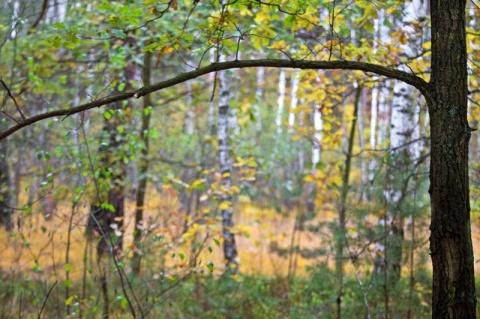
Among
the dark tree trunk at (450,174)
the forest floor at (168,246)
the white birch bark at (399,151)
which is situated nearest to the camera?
the dark tree trunk at (450,174)

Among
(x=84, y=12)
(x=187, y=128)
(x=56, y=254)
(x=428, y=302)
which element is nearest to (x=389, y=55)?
(x=428, y=302)

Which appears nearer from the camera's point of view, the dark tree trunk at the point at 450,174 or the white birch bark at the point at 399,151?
the dark tree trunk at the point at 450,174

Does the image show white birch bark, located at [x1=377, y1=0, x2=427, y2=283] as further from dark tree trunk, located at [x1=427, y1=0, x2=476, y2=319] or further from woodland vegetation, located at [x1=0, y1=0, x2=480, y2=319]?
dark tree trunk, located at [x1=427, y1=0, x2=476, y2=319]

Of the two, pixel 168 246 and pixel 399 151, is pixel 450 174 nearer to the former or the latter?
pixel 399 151

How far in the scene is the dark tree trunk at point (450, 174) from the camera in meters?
2.27

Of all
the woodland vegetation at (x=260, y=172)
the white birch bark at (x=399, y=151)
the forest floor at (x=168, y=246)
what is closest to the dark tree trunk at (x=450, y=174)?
the woodland vegetation at (x=260, y=172)

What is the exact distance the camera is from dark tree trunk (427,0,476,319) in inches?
89.4

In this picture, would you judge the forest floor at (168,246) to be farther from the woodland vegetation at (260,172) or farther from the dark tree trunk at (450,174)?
the dark tree trunk at (450,174)

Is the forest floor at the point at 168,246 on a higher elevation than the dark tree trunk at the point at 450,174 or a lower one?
lower

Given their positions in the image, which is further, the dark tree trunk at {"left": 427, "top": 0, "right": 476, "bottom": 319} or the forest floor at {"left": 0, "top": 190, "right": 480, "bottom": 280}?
the forest floor at {"left": 0, "top": 190, "right": 480, "bottom": 280}

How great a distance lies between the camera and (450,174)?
2287 millimetres

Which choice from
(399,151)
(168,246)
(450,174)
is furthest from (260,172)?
(450,174)

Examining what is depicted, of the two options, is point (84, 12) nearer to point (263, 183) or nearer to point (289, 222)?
point (289, 222)

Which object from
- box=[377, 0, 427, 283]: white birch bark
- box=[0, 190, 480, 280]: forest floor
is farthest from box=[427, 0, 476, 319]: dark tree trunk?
box=[0, 190, 480, 280]: forest floor
